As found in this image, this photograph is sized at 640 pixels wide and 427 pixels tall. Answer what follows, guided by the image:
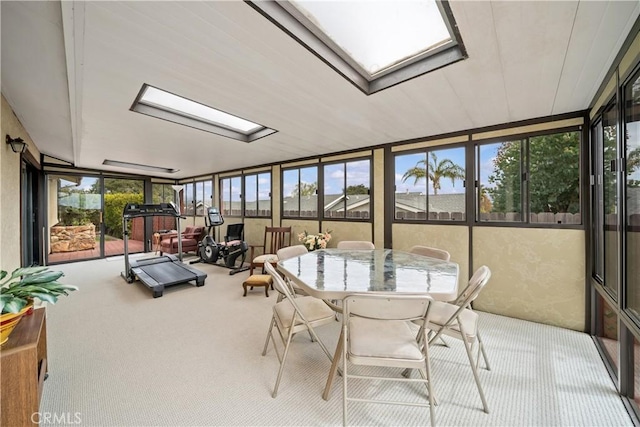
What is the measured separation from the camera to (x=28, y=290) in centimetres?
139

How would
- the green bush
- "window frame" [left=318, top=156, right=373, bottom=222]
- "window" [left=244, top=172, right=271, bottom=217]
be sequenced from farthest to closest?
the green bush → "window" [left=244, top=172, right=271, bottom=217] → "window frame" [left=318, top=156, right=373, bottom=222]

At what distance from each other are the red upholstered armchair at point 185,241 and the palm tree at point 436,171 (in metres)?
6.11

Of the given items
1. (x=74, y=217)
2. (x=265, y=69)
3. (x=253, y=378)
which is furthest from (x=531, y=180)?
(x=74, y=217)

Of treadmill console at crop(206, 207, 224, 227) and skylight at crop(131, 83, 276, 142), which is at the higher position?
skylight at crop(131, 83, 276, 142)

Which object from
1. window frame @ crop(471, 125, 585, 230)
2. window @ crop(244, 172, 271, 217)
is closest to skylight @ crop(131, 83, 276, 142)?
window @ crop(244, 172, 271, 217)

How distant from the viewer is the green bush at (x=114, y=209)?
23.3 ft

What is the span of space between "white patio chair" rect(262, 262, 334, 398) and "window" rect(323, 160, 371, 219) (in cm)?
255

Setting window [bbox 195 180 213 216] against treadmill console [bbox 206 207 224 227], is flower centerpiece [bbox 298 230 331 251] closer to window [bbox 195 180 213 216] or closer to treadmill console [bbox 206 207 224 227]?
treadmill console [bbox 206 207 224 227]

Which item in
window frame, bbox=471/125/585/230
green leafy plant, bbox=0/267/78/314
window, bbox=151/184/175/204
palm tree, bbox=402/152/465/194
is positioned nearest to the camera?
green leafy plant, bbox=0/267/78/314

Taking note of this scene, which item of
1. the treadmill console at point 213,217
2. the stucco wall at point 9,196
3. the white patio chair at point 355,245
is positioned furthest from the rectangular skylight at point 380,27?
the treadmill console at point 213,217

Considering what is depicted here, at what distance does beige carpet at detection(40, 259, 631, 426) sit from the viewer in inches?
65.2

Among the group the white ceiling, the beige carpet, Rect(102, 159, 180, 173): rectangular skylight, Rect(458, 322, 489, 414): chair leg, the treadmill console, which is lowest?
the beige carpet

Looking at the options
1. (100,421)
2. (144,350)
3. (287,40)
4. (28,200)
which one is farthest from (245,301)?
(28,200)

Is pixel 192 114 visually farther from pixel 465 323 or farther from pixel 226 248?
pixel 465 323
